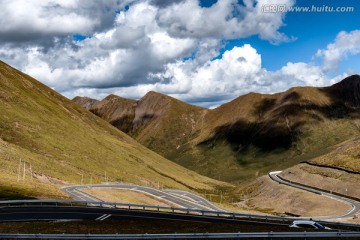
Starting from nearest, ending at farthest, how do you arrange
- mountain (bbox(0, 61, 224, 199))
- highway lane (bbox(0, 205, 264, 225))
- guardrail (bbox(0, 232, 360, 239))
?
guardrail (bbox(0, 232, 360, 239))
highway lane (bbox(0, 205, 264, 225))
mountain (bbox(0, 61, 224, 199))

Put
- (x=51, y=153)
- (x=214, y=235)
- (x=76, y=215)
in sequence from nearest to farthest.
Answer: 1. (x=214, y=235)
2. (x=76, y=215)
3. (x=51, y=153)

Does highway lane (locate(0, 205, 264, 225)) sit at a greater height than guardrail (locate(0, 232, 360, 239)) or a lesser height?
lesser

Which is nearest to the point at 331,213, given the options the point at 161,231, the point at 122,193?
the point at 122,193

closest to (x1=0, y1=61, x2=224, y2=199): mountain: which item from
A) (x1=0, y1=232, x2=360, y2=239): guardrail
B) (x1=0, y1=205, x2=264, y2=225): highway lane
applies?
(x1=0, y1=205, x2=264, y2=225): highway lane

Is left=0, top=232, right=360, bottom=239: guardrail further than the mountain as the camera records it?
No

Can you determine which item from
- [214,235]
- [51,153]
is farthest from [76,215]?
[51,153]

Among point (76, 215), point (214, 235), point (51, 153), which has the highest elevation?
point (51, 153)

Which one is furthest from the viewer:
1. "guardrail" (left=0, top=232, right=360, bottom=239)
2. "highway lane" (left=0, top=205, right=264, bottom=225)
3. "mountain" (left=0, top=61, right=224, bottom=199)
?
"mountain" (left=0, top=61, right=224, bottom=199)

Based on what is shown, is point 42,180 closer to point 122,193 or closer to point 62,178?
point 62,178

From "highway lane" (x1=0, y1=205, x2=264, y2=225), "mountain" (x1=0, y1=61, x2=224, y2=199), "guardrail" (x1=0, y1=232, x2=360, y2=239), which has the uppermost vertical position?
"mountain" (x1=0, y1=61, x2=224, y2=199)

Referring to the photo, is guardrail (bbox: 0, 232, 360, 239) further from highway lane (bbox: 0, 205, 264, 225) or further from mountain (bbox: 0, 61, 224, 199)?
mountain (bbox: 0, 61, 224, 199)

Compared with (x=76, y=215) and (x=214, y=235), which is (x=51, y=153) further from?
(x=214, y=235)

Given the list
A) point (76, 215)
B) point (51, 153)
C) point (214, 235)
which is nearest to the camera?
point (214, 235)

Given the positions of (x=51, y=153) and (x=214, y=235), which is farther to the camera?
(x=51, y=153)
